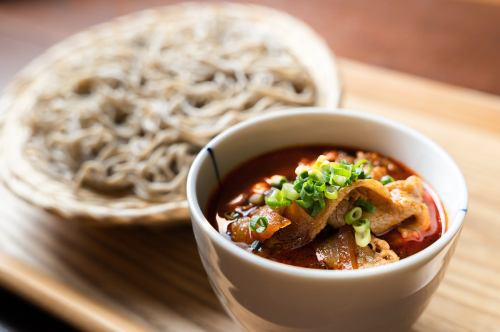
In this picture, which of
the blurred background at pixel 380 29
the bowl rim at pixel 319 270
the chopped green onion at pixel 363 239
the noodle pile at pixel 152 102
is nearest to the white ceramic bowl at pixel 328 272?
the bowl rim at pixel 319 270

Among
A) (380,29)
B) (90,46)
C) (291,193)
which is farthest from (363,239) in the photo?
(380,29)

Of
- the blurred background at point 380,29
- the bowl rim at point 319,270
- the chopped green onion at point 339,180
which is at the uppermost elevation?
the chopped green onion at point 339,180

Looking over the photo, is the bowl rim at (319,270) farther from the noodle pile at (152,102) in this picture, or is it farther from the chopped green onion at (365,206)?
the noodle pile at (152,102)

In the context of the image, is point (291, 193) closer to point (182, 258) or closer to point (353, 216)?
point (353, 216)

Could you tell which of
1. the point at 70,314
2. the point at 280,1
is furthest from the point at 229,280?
the point at 280,1

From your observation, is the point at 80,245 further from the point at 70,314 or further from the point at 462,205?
the point at 462,205

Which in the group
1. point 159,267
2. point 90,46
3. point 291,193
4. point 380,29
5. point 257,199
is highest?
point 291,193
